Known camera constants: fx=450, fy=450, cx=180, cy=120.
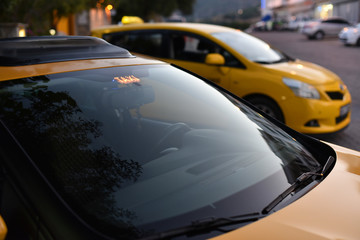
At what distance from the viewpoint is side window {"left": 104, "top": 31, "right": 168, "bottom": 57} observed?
6816mm

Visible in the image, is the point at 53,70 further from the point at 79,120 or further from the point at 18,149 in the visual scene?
the point at 18,149

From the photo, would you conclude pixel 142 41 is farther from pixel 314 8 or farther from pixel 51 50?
pixel 314 8

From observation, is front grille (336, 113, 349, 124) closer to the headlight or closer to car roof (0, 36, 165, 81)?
the headlight

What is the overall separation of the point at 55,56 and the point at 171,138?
2.51 ft

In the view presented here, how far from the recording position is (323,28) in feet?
101

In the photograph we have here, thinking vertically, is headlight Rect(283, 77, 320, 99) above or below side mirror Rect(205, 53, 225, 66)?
below

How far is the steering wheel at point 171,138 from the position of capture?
2.17 m

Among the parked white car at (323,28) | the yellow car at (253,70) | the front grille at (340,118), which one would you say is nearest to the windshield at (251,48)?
the yellow car at (253,70)

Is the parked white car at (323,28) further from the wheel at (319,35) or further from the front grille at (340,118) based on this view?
the front grille at (340,118)

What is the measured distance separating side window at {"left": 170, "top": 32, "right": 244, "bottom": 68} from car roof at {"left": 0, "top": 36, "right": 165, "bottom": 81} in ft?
12.1

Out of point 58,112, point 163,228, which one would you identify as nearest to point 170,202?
point 163,228

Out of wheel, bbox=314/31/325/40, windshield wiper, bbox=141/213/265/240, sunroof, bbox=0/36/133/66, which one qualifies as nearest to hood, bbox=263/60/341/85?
sunroof, bbox=0/36/133/66

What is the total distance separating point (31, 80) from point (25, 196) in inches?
27.1

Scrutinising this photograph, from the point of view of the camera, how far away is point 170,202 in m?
1.75
